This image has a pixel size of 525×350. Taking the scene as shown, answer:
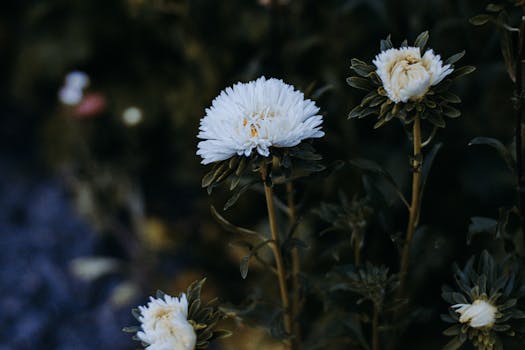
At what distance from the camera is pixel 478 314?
79 centimetres

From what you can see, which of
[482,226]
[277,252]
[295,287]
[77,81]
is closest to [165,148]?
[77,81]

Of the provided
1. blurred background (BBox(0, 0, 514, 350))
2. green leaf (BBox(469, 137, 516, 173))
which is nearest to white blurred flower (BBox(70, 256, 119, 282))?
blurred background (BBox(0, 0, 514, 350))

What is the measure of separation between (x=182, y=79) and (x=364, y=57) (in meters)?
0.61


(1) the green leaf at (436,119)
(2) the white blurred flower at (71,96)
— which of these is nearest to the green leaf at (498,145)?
(1) the green leaf at (436,119)

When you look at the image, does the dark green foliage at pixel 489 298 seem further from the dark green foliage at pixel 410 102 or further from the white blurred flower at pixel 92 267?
the white blurred flower at pixel 92 267

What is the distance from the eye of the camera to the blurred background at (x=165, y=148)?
60.2 inches

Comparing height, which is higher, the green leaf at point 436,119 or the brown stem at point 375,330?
the green leaf at point 436,119

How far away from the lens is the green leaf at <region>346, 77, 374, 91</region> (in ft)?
2.72

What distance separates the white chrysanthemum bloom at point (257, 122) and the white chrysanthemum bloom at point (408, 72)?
3.9 inches

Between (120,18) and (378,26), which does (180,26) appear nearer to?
(120,18)

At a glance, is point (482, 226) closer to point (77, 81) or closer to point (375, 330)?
point (375, 330)

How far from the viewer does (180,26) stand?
1869 mm

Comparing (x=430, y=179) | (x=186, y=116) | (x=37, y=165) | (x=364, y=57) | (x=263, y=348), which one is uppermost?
(x=37, y=165)

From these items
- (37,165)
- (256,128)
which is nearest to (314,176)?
(256,128)
